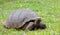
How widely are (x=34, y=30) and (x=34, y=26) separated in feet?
0.46

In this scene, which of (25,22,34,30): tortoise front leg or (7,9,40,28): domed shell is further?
(7,9,40,28): domed shell

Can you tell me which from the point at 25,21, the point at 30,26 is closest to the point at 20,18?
the point at 25,21

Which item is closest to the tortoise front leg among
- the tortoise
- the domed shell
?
the tortoise

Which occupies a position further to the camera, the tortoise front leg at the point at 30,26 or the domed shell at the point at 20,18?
the domed shell at the point at 20,18

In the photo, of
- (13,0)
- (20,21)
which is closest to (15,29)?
(20,21)

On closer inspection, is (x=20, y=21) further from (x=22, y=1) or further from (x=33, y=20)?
(x=22, y=1)

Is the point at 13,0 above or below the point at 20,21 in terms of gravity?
below

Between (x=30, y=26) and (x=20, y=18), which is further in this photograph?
(x=20, y=18)

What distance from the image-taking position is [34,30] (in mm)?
6629

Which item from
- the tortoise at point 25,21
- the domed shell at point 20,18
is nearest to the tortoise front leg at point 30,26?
the tortoise at point 25,21

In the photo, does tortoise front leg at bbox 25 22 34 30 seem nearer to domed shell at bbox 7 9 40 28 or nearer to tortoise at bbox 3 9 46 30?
tortoise at bbox 3 9 46 30

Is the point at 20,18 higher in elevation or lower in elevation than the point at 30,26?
higher

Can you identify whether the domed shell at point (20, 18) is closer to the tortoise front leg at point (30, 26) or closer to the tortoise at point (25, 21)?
the tortoise at point (25, 21)

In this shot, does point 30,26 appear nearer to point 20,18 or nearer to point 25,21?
point 25,21
